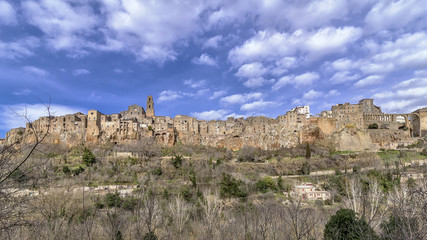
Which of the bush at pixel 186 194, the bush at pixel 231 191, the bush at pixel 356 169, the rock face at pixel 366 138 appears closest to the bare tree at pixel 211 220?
the bush at pixel 186 194

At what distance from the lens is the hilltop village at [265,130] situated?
57.5 m

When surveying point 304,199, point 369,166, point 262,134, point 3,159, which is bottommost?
point 304,199

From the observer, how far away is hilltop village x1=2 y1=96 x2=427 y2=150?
5750cm

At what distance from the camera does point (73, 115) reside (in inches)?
2537

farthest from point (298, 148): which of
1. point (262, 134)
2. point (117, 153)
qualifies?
point (117, 153)

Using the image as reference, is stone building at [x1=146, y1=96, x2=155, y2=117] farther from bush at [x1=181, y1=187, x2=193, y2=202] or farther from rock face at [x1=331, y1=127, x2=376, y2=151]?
rock face at [x1=331, y1=127, x2=376, y2=151]

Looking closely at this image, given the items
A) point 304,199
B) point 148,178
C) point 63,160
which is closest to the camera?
point 304,199

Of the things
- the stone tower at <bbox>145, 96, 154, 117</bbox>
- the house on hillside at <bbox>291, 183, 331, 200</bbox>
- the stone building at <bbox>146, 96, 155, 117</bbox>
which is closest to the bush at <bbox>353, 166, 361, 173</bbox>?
the house on hillside at <bbox>291, 183, 331, 200</bbox>

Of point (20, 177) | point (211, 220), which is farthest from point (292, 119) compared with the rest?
point (20, 177)

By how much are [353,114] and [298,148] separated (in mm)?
17536

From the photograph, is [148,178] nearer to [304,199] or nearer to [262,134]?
[304,199]

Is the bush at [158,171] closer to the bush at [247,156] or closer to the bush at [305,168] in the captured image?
the bush at [247,156]

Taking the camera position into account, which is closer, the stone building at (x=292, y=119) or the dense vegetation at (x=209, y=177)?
the dense vegetation at (x=209, y=177)

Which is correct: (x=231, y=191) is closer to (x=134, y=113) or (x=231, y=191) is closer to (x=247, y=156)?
(x=247, y=156)
